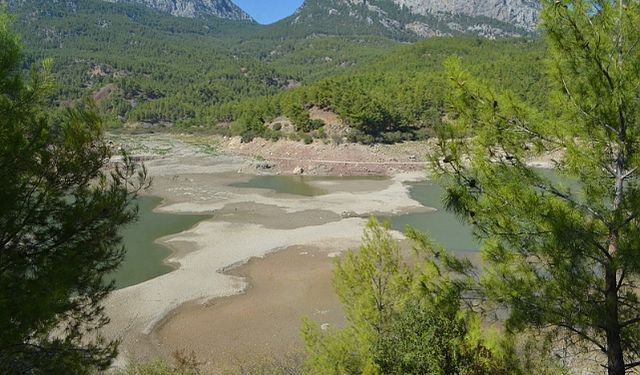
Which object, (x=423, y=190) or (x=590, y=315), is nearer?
(x=590, y=315)

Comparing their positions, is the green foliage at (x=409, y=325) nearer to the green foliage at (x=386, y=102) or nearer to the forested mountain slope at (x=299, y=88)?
the forested mountain slope at (x=299, y=88)

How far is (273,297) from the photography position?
2172 centimetres

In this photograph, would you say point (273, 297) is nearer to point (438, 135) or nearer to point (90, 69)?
point (438, 135)

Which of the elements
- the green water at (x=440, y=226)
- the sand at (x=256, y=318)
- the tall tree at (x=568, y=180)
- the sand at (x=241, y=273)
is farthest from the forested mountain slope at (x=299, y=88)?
the sand at (x=256, y=318)

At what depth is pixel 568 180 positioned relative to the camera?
6.84 m

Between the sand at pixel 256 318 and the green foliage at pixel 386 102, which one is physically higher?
the green foliage at pixel 386 102

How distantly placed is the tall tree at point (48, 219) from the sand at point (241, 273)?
33.5ft

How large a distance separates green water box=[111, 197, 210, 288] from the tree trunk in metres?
17.0

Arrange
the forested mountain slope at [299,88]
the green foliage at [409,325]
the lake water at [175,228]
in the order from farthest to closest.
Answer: the forested mountain slope at [299,88], the lake water at [175,228], the green foliage at [409,325]

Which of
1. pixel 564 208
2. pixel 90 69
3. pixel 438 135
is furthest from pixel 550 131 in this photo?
pixel 90 69

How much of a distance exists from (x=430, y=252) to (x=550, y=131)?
8.14 ft

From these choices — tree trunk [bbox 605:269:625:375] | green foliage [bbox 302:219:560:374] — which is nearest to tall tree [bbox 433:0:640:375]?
tree trunk [bbox 605:269:625:375]

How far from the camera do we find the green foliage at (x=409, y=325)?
24.3 ft

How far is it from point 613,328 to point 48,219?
7.69m
